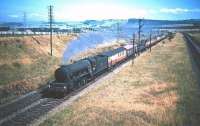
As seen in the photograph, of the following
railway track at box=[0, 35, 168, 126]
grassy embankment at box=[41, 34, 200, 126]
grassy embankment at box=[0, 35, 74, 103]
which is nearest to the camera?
grassy embankment at box=[41, 34, 200, 126]

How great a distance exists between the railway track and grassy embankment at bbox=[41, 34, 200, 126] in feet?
6.30

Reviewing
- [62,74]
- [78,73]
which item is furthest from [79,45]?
[62,74]

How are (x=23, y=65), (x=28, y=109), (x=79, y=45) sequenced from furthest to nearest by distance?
(x=79, y=45), (x=23, y=65), (x=28, y=109)

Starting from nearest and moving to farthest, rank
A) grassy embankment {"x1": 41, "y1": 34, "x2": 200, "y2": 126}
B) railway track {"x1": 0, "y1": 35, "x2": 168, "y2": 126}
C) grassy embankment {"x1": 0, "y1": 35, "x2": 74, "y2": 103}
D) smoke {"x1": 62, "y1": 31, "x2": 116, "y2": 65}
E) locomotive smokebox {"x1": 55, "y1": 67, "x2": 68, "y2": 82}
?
grassy embankment {"x1": 41, "y1": 34, "x2": 200, "y2": 126} < railway track {"x1": 0, "y1": 35, "x2": 168, "y2": 126} < locomotive smokebox {"x1": 55, "y1": 67, "x2": 68, "y2": 82} < grassy embankment {"x1": 0, "y1": 35, "x2": 74, "y2": 103} < smoke {"x1": 62, "y1": 31, "x2": 116, "y2": 65}

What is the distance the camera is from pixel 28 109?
2891cm

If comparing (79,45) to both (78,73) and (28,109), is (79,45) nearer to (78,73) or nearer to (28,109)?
(78,73)

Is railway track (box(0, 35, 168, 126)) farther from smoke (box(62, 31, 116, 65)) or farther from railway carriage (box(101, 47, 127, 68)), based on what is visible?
smoke (box(62, 31, 116, 65))

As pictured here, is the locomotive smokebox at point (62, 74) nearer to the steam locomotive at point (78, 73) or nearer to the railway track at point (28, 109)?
the steam locomotive at point (78, 73)

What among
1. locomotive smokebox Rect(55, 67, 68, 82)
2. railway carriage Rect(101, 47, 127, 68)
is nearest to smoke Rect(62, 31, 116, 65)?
railway carriage Rect(101, 47, 127, 68)

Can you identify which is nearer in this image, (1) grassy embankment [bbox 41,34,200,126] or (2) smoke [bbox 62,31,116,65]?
(1) grassy embankment [bbox 41,34,200,126]

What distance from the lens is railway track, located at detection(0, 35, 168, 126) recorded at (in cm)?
2550

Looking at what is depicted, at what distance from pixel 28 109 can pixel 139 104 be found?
39.5ft

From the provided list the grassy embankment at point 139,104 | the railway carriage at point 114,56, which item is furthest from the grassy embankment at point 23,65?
the railway carriage at point 114,56

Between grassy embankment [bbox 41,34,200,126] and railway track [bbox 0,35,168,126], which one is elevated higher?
grassy embankment [bbox 41,34,200,126]
